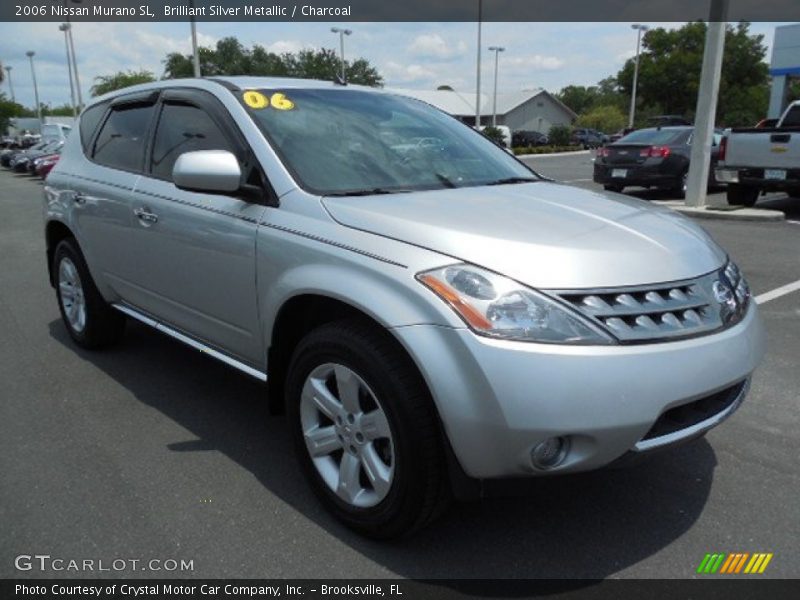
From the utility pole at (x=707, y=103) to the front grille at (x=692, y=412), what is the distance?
9.64 metres

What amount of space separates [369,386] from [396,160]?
1.27 meters

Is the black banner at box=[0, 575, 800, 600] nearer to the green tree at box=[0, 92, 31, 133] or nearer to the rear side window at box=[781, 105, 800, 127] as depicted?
the rear side window at box=[781, 105, 800, 127]

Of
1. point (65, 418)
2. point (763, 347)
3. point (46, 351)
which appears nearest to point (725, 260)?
point (763, 347)

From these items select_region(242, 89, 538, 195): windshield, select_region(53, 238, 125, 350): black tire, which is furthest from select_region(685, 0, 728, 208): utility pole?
select_region(53, 238, 125, 350): black tire

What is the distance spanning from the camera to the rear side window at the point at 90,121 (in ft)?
15.0

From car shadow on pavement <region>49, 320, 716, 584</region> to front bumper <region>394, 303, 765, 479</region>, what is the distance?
250 millimetres

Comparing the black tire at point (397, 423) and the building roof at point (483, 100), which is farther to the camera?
the building roof at point (483, 100)

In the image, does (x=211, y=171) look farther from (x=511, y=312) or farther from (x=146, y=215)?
(x=511, y=312)

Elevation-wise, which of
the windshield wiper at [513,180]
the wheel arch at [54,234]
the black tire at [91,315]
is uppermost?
the windshield wiper at [513,180]

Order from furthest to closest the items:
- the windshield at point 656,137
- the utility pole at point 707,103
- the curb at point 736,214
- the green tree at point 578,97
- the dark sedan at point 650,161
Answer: the green tree at point 578,97 → the windshield at point 656,137 → the dark sedan at point 650,161 → the utility pole at point 707,103 → the curb at point 736,214

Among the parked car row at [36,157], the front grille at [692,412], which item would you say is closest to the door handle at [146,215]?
the front grille at [692,412]

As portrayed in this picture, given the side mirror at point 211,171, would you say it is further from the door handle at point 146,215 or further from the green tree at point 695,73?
the green tree at point 695,73

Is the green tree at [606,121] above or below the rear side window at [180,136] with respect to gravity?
below

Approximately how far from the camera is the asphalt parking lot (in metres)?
2.48
